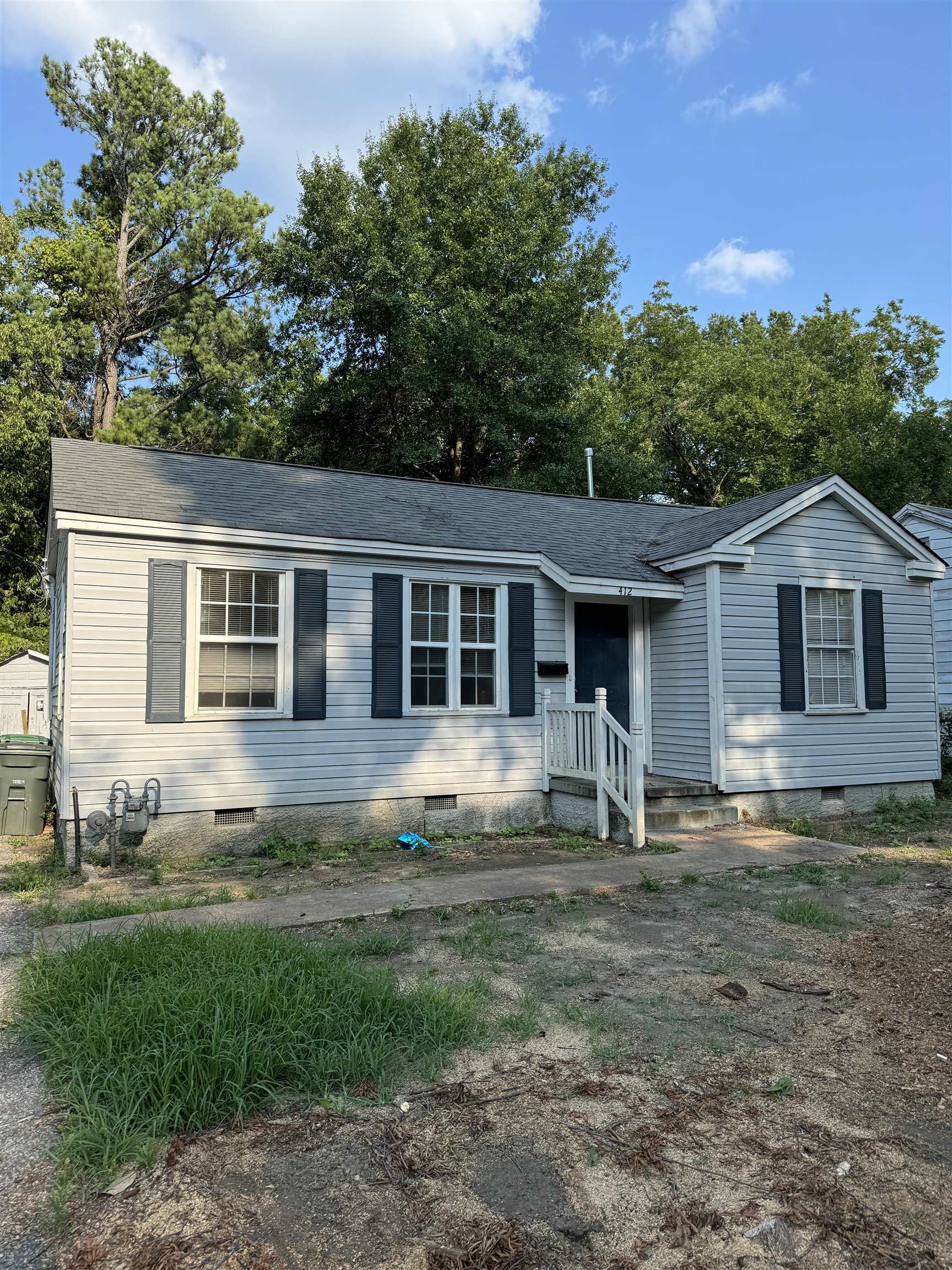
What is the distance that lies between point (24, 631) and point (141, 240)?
12.7 metres

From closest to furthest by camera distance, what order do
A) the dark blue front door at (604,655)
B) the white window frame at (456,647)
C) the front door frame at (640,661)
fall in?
the white window frame at (456,647) < the dark blue front door at (604,655) < the front door frame at (640,661)

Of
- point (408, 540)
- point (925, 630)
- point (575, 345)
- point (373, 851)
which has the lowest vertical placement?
point (373, 851)

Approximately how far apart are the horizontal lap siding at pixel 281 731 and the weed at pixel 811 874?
3.37 metres

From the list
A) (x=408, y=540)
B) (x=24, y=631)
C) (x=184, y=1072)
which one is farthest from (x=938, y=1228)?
(x=24, y=631)

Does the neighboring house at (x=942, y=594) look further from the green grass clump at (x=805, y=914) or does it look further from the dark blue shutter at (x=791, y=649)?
the green grass clump at (x=805, y=914)

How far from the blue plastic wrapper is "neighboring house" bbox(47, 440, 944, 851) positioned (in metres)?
0.40

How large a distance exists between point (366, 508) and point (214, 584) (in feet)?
7.83

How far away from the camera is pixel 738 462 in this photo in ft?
95.6

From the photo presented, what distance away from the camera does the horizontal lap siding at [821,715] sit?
1034cm

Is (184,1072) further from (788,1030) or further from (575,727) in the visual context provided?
(575,727)

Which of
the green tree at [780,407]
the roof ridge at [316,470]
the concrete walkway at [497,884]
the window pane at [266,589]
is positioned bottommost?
the concrete walkway at [497,884]

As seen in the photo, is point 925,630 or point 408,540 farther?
point 925,630

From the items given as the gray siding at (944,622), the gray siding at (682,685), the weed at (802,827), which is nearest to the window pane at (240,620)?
the gray siding at (682,685)

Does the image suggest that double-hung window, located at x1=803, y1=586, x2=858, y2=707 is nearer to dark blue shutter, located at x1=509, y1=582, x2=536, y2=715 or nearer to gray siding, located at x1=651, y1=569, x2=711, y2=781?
gray siding, located at x1=651, y1=569, x2=711, y2=781
